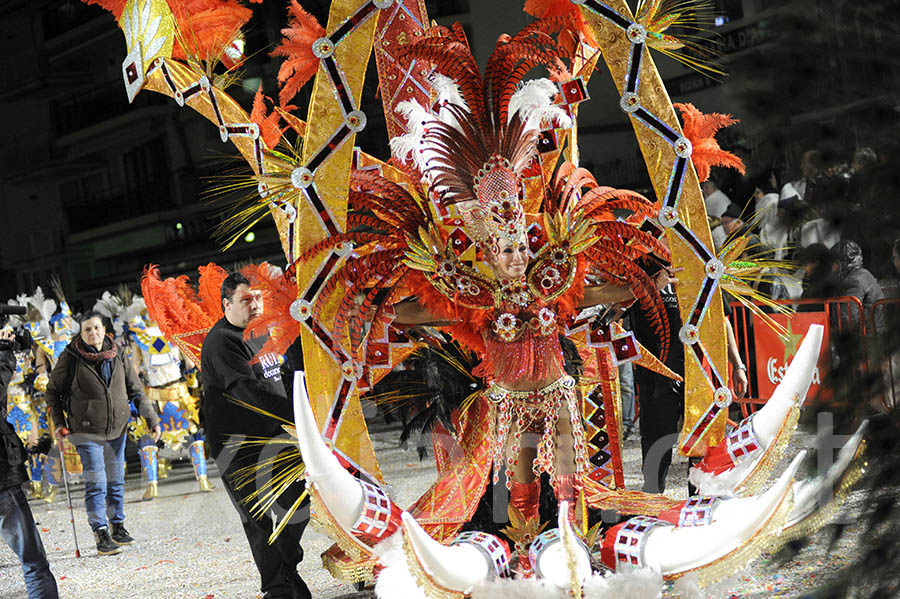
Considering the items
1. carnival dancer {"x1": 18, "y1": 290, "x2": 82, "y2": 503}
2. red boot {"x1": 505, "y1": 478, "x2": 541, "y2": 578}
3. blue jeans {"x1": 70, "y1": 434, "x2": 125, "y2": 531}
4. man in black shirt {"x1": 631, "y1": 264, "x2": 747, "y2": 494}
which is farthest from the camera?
carnival dancer {"x1": 18, "y1": 290, "x2": 82, "y2": 503}

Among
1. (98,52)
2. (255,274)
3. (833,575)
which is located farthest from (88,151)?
(833,575)

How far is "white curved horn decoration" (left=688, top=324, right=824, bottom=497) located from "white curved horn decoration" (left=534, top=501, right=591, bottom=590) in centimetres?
56

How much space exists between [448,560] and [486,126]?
1.57 meters

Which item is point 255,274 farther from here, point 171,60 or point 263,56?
point 263,56

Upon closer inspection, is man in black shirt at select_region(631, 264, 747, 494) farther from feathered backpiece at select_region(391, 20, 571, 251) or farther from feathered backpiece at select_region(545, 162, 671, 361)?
feathered backpiece at select_region(391, 20, 571, 251)

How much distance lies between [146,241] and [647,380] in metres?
10.5

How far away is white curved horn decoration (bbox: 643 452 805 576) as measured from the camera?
9.93 feet

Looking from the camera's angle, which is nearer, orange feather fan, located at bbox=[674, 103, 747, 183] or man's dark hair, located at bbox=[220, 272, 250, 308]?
orange feather fan, located at bbox=[674, 103, 747, 183]

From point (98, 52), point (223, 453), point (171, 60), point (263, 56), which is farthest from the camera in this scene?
point (98, 52)

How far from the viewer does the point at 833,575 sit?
1.10 meters

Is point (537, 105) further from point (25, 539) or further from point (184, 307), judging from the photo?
point (25, 539)

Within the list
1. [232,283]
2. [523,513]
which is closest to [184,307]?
[232,283]

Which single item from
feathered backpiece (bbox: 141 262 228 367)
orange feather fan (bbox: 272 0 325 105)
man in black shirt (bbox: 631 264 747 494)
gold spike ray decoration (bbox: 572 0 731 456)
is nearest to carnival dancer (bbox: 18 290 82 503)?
feathered backpiece (bbox: 141 262 228 367)

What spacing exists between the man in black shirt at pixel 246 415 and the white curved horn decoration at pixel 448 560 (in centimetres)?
161
